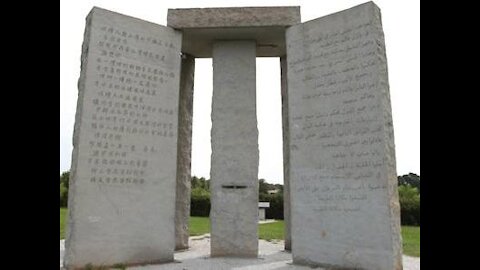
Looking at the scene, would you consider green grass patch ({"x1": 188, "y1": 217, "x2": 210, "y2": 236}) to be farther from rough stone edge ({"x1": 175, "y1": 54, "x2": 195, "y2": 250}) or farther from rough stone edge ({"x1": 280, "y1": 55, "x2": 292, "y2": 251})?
rough stone edge ({"x1": 280, "y1": 55, "x2": 292, "y2": 251})

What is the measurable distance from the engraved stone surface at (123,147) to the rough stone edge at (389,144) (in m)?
3.98

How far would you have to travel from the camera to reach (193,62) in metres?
10.9

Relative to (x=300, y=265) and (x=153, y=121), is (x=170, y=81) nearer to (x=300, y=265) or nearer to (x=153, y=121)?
(x=153, y=121)

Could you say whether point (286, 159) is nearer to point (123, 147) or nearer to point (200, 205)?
point (123, 147)

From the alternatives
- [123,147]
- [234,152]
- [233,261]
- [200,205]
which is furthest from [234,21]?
[200,205]

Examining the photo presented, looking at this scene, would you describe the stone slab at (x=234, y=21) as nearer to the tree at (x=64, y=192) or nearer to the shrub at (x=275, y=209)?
the shrub at (x=275, y=209)

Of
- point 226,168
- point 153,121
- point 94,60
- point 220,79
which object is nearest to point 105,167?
point 153,121

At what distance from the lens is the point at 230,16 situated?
9.21m

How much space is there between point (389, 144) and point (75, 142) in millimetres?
5487

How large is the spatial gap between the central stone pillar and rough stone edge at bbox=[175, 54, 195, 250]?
126 cm

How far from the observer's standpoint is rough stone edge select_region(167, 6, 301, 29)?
9086 millimetres

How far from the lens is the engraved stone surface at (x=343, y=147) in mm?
7121

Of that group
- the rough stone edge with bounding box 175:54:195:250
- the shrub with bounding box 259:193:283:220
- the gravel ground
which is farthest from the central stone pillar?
the shrub with bounding box 259:193:283:220

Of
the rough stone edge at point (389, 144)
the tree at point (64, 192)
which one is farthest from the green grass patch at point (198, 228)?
the tree at point (64, 192)
